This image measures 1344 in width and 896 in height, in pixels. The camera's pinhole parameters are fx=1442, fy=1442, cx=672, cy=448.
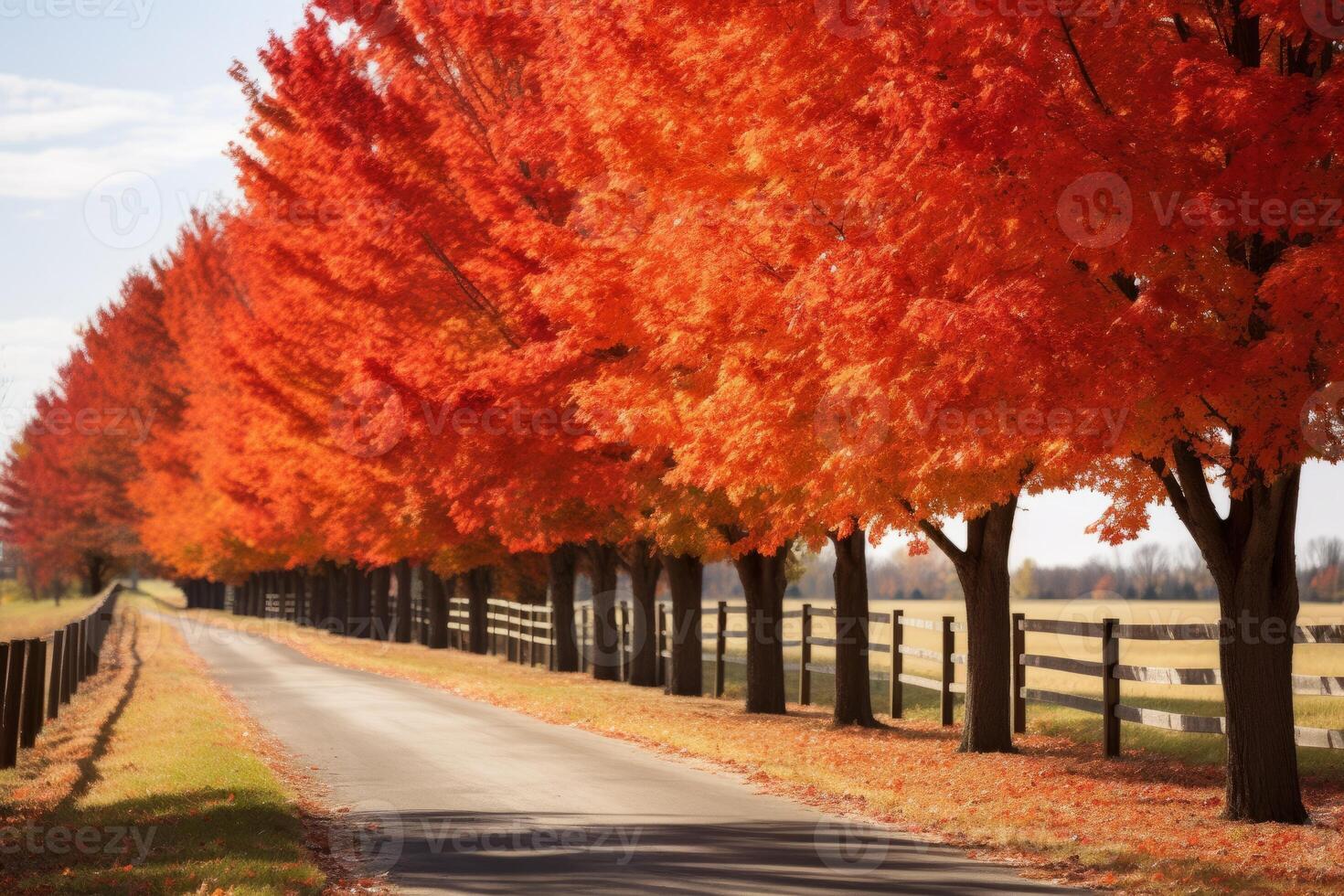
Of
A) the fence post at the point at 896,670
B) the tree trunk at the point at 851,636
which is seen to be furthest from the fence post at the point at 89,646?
the fence post at the point at 896,670

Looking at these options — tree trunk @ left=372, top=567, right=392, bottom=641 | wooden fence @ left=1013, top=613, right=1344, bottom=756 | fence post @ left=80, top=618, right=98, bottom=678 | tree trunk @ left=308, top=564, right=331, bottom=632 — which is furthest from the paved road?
tree trunk @ left=308, top=564, right=331, bottom=632

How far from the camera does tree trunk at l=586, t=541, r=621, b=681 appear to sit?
32.7 meters

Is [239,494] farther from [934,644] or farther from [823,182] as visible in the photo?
[823,182]

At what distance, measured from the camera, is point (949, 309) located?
9828 mm

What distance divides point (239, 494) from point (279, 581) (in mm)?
29401

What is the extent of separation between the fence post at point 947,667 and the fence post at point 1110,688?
3.25 meters

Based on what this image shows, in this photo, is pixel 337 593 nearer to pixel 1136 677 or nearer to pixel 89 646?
pixel 89 646

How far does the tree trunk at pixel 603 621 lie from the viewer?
3269 cm

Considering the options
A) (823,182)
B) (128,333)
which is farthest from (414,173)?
(128,333)

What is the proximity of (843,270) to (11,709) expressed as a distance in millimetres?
10126

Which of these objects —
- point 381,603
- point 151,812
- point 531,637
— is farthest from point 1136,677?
point 381,603

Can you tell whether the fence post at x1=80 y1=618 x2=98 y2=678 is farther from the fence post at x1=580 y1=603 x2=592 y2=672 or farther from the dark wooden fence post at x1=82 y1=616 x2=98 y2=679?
the fence post at x1=580 y1=603 x2=592 y2=672

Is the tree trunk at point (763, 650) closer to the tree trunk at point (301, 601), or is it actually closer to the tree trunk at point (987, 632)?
the tree trunk at point (987, 632)

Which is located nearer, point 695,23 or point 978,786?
point 695,23
